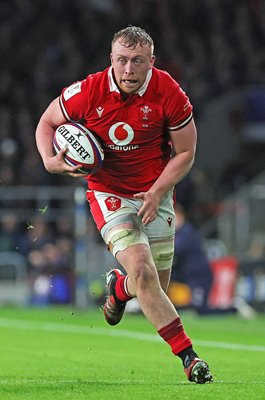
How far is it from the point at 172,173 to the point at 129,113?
19.8 inches

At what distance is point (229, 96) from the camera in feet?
96.5

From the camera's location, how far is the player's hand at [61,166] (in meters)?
7.99

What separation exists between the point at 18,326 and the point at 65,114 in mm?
7693

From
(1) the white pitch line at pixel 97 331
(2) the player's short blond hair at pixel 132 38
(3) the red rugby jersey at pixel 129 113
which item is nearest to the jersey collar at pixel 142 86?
(3) the red rugby jersey at pixel 129 113

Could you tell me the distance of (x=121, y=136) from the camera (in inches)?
323

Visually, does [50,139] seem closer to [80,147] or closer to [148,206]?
[80,147]

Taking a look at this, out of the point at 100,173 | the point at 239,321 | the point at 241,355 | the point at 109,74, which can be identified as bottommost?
the point at 239,321

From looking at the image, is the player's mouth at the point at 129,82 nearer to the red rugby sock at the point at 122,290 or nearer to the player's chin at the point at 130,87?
the player's chin at the point at 130,87

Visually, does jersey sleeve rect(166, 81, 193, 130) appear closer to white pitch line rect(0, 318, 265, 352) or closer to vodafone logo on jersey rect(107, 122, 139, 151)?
vodafone logo on jersey rect(107, 122, 139, 151)

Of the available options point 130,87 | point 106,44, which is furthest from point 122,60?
point 106,44

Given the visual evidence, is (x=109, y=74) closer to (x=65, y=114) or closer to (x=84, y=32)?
(x=65, y=114)

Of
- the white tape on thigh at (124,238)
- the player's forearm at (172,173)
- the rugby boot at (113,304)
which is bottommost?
the rugby boot at (113,304)

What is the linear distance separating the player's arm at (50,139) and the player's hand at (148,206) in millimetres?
456

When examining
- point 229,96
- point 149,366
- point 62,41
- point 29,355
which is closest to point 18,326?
point 29,355
